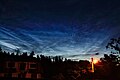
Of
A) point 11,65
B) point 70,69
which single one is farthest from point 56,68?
point 11,65

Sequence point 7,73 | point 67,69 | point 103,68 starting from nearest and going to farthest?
1. point 7,73
2. point 67,69
3. point 103,68

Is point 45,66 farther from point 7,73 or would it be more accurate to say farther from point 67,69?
point 7,73

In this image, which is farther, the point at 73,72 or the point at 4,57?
the point at 73,72

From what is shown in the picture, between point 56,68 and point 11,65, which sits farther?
point 56,68

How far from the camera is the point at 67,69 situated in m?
26.8

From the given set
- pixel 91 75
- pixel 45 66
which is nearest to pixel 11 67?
pixel 45 66

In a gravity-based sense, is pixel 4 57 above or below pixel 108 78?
above

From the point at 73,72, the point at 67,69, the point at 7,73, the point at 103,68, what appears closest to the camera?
the point at 7,73

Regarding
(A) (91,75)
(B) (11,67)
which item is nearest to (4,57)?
(B) (11,67)

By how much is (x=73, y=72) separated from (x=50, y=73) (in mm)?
4138

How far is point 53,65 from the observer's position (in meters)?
27.9

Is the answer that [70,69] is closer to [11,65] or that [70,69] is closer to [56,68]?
[56,68]

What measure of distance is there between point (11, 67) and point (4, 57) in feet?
4.72

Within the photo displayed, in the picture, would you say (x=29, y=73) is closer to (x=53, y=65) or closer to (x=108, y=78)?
(x=53, y=65)
